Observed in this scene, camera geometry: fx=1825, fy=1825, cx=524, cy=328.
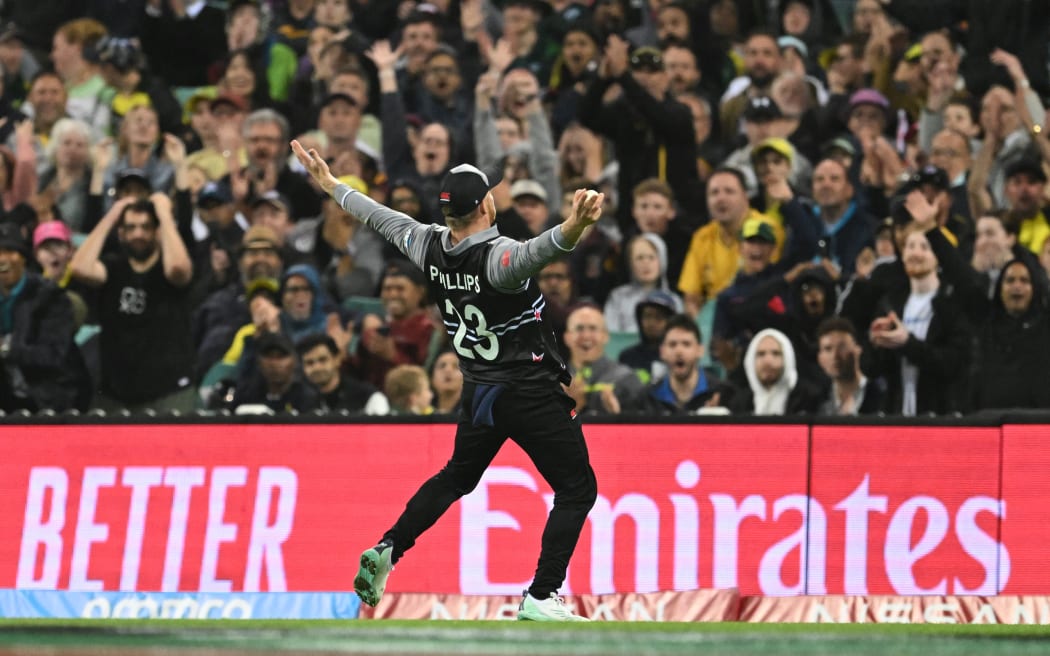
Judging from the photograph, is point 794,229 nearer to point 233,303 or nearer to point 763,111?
point 763,111

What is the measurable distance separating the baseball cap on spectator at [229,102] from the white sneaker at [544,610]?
9.22m

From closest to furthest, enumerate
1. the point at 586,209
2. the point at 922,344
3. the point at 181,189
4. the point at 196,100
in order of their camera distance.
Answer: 1. the point at 586,209
2. the point at 922,344
3. the point at 181,189
4. the point at 196,100

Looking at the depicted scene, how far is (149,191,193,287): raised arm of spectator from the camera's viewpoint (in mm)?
15086

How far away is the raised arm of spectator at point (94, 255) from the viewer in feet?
50.1

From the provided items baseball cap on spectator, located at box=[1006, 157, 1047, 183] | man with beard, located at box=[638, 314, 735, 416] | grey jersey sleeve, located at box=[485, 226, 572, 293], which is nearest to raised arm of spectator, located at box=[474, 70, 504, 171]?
man with beard, located at box=[638, 314, 735, 416]

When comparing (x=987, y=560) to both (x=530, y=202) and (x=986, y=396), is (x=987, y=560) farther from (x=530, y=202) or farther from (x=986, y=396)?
(x=530, y=202)

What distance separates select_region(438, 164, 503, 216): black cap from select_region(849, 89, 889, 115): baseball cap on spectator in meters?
7.02

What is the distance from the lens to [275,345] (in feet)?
44.7

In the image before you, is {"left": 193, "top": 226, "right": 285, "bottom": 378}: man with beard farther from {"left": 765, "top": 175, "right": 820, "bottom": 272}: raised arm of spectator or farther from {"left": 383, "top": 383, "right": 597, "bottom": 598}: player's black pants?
{"left": 383, "top": 383, "right": 597, "bottom": 598}: player's black pants

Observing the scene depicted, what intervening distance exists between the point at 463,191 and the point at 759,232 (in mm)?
5547

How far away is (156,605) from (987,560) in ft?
18.2

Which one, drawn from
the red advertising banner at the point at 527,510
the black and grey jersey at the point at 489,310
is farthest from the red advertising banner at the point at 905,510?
the black and grey jersey at the point at 489,310

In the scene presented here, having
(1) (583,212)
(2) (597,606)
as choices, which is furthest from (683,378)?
(1) (583,212)

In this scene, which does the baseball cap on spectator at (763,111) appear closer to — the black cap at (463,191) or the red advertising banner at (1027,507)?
the red advertising banner at (1027,507)
